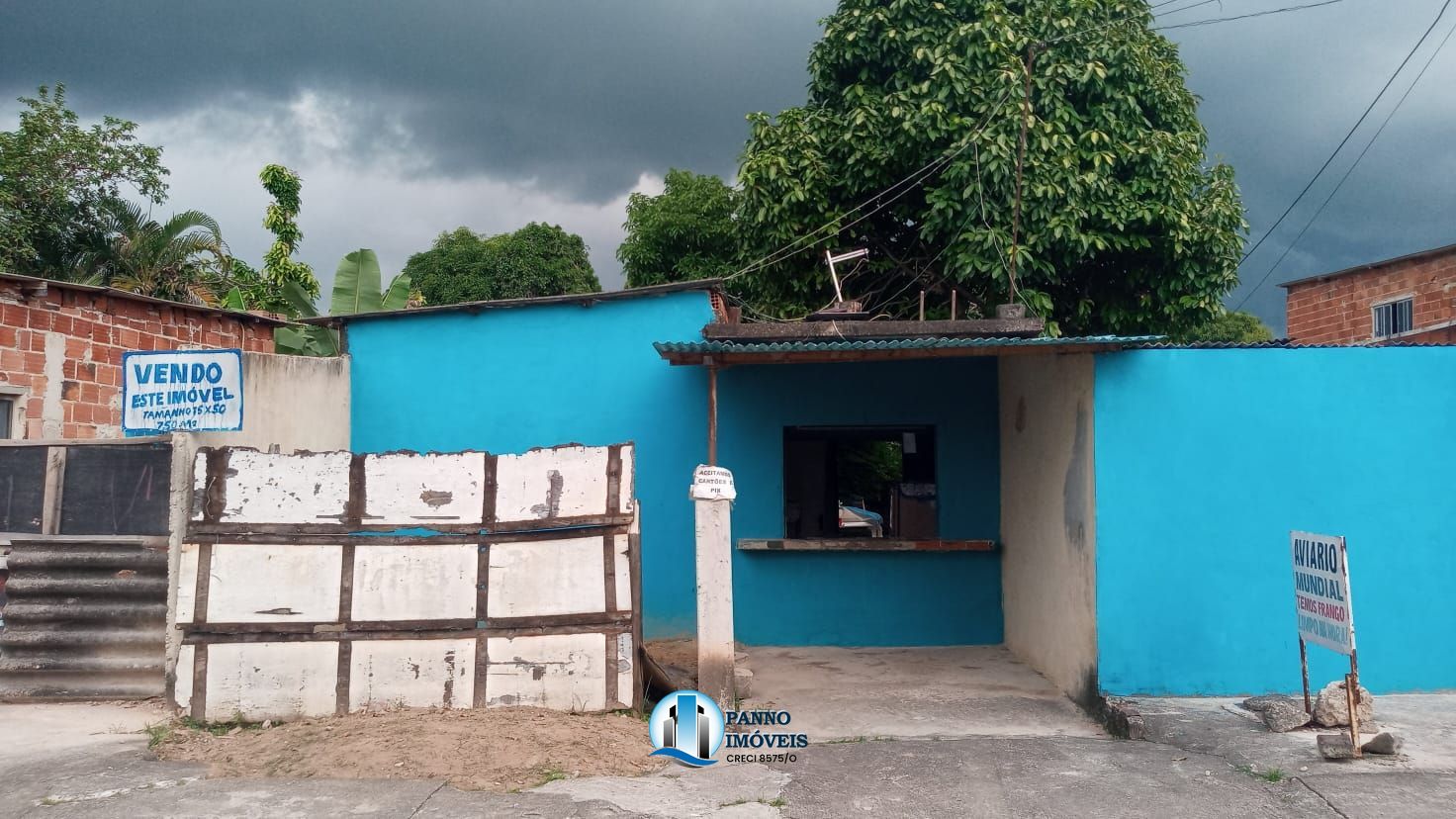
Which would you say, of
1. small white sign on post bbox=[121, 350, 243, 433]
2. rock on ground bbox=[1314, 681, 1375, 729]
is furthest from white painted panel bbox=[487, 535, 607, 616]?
rock on ground bbox=[1314, 681, 1375, 729]

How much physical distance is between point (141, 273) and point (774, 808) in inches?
591

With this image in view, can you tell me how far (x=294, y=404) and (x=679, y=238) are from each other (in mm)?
11842

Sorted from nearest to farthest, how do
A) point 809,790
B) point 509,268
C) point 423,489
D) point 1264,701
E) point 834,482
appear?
point 809,790, point 423,489, point 1264,701, point 834,482, point 509,268

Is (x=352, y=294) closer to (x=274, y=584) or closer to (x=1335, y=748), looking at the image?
(x=274, y=584)

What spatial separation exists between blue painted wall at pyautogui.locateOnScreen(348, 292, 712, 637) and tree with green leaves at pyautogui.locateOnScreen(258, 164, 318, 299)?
9730mm

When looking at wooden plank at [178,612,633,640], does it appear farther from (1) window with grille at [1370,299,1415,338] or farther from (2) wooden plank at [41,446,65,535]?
(1) window with grille at [1370,299,1415,338]

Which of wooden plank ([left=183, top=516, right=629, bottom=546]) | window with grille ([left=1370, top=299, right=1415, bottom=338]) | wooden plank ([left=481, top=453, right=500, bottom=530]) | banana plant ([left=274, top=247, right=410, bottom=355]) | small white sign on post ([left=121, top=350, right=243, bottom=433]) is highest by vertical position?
window with grille ([left=1370, top=299, right=1415, bottom=338])

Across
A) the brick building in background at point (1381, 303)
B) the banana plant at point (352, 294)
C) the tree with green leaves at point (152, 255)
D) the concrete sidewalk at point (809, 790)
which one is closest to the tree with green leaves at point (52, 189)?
the tree with green leaves at point (152, 255)

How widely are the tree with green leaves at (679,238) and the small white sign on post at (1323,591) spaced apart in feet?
44.8

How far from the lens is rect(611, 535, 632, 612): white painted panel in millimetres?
6281

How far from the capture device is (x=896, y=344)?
7.02 m

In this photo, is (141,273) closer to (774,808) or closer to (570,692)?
(570,692)

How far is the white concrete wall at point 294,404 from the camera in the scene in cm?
794

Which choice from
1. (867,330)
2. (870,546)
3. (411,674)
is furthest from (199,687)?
(867,330)
